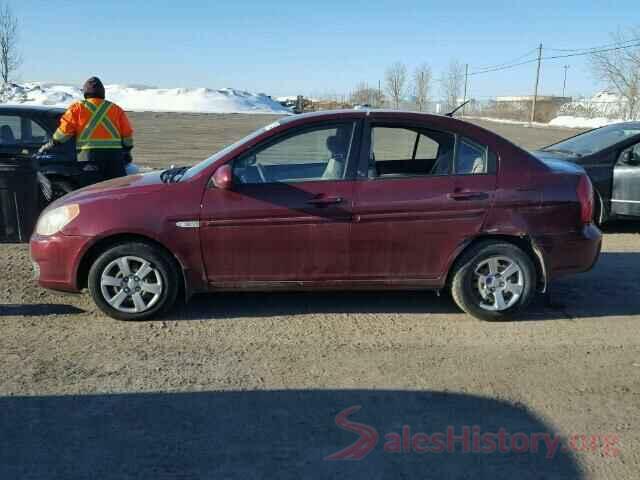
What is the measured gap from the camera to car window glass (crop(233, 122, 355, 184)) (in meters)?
4.69

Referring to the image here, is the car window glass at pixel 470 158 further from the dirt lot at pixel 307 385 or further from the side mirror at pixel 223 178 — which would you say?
the side mirror at pixel 223 178

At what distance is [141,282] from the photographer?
466 centimetres

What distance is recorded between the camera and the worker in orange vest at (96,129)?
6730 millimetres

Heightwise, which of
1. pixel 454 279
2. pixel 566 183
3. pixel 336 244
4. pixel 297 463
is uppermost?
pixel 566 183

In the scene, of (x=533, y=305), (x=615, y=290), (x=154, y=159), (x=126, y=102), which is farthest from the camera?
(x=126, y=102)

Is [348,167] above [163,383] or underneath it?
above

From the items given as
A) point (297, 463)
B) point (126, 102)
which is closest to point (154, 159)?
point (297, 463)

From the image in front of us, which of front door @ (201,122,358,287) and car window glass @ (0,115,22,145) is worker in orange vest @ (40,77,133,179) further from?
front door @ (201,122,358,287)

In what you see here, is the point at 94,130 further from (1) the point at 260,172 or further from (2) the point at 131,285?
(1) the point at 260,172

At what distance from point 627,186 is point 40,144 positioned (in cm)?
767

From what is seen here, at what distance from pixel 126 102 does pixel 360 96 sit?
3226cm

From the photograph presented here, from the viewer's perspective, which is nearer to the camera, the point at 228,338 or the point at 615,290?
the point at 228,338

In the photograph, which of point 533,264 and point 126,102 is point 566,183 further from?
point 126,102

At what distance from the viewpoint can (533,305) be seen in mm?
5266
